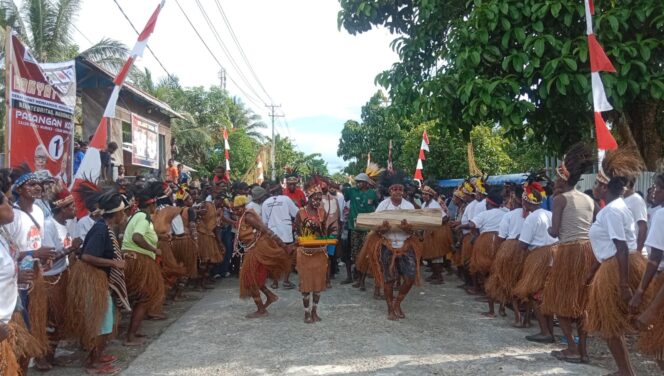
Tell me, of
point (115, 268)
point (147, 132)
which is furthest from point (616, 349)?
point (147, 132)

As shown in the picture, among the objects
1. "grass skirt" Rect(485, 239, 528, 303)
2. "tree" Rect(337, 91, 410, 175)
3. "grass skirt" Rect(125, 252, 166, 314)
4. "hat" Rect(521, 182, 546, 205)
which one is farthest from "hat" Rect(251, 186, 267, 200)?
"tree" Rect(337, 91, 410, 175)

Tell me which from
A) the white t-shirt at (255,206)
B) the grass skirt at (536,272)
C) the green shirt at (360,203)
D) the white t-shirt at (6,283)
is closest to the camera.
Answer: the white t-shirt at (6,283)

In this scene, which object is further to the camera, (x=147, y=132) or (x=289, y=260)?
(x=147, y=132)

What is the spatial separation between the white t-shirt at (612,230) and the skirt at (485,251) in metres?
2.61

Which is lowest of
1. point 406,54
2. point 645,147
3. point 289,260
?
point 289,260

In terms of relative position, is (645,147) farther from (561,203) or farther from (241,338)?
(241,338)

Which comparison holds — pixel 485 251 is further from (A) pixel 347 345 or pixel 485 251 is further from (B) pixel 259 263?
(B) pixel 259 263

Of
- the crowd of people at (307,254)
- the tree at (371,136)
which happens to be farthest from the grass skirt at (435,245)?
the tree at (371,136)

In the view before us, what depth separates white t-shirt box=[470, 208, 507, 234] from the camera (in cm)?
766

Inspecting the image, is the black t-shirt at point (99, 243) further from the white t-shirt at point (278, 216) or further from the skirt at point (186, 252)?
the skirt at point (186, 252)

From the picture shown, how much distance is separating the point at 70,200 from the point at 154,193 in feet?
4.88

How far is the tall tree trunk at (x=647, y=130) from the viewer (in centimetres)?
842

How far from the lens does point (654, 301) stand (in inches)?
154

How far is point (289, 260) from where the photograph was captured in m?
7.50
